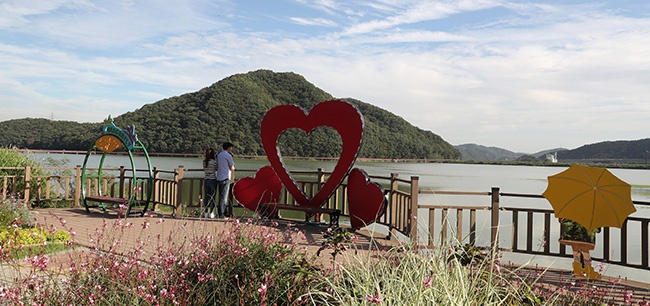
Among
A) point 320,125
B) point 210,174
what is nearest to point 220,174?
point 210,174

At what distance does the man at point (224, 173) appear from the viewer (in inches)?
391

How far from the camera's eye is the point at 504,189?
3725 centimetres

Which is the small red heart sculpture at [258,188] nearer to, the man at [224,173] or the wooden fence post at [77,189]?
the man at [224,173]

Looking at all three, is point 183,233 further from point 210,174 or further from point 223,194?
point 210,174

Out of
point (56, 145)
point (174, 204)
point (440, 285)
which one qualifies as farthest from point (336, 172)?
point (56, 145)

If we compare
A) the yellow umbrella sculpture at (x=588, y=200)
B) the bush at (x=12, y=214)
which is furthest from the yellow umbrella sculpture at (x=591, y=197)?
the bush at (x=12, y=214)

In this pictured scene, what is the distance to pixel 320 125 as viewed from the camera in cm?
902

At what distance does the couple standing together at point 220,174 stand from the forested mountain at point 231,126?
3590 centimetres

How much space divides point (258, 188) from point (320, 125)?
186 cm

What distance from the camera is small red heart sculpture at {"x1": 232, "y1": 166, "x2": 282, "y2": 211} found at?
32.0ft

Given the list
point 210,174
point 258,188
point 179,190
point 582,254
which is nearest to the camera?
point 582,254

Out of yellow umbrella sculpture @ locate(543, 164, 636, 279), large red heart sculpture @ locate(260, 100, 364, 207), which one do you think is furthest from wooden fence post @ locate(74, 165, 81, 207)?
yellow umbrella sculpture @ locate(543, 164, 636, 279)

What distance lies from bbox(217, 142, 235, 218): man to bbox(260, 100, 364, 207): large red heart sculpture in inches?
30.5

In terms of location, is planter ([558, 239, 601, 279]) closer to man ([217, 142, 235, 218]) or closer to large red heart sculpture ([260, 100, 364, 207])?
large red heart sculpture ([260, 100, 364, 207])
